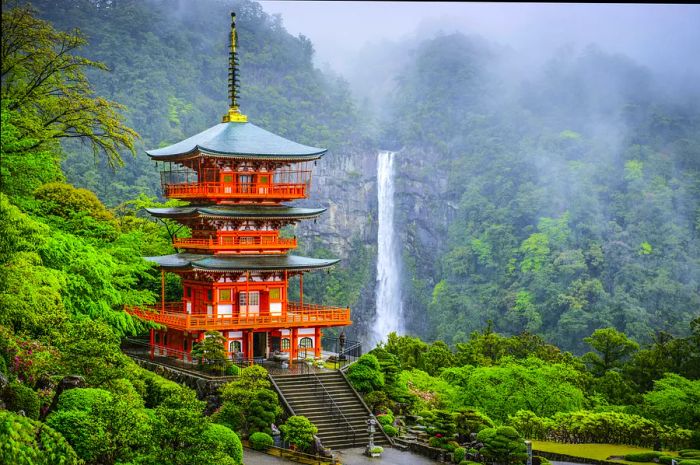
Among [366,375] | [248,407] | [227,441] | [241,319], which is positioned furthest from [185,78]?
[227,441]

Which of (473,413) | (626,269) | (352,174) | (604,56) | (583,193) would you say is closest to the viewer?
(473,413)

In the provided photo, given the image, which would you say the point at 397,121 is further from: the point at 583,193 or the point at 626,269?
the point at 626,269

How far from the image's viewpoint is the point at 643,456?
24.2 metres

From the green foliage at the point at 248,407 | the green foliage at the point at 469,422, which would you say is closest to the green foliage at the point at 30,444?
the green foliage at the point at 248,407

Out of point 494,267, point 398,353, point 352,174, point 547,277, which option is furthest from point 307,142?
point 398,353

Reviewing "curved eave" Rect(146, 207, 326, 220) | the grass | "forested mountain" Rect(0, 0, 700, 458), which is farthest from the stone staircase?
"curved eave" Rect(146, 207, 326, 220)

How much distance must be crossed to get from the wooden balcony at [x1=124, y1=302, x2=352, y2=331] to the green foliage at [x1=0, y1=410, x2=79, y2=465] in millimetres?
12379

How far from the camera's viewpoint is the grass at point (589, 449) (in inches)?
962

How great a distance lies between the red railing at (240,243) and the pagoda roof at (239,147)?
2.62 m

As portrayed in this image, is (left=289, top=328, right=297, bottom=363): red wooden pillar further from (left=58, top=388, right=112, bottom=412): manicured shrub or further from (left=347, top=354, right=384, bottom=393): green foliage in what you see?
(left=58, top=388, right=112, bottom=412): manicured shrub

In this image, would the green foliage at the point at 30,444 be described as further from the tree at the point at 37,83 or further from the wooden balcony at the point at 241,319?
the wooden balcony at the point at 241,319

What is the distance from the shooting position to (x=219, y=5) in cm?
9231

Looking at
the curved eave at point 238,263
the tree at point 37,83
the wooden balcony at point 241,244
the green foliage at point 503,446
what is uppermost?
the tree at point 37,83

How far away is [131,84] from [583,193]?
36332 mm
